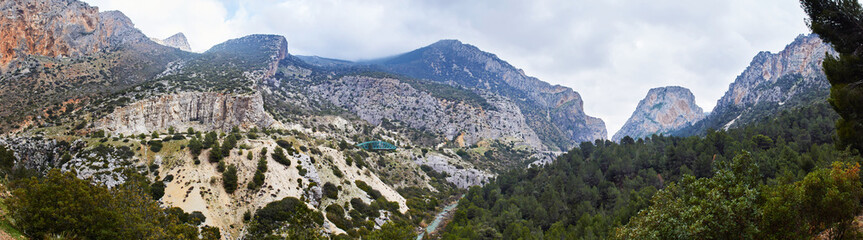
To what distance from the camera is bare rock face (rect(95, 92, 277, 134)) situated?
85000 mm

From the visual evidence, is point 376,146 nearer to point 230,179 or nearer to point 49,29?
point 230,179

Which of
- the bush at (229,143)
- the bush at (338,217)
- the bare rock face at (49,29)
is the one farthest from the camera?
the bare rock face at (49,29)

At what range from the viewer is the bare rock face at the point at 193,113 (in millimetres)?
85000

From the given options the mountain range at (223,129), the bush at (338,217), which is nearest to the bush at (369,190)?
the mountain range at (223,129)

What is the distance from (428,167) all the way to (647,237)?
369 ft

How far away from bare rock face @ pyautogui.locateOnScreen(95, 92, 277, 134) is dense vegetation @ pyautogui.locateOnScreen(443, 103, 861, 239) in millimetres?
64314

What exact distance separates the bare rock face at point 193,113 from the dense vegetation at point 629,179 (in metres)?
64.3

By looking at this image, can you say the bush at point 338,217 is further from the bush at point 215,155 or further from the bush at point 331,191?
the bush at point 215,155

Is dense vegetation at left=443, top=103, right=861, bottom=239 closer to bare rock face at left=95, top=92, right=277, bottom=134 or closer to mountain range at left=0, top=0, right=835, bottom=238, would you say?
mountain range at left=0, top=0, right=835, bottom=238

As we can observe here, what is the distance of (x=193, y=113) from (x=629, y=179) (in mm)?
107642

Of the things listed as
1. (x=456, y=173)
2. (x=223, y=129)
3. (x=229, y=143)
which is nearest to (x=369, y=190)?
(x=229, y=143)

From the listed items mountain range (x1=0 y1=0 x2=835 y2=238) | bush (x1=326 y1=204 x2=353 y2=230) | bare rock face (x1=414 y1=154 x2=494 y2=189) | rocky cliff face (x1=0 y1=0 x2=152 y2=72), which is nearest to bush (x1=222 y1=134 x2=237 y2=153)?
mountain range (x1=0 y1=0 x2=835 y2=238)

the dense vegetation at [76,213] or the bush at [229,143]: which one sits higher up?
the dense vegetation at [76,213]

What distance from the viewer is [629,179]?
8031cm
